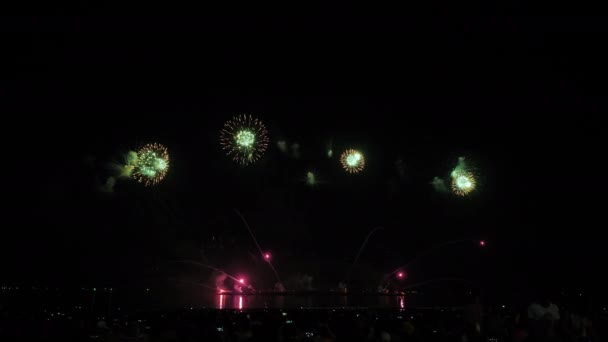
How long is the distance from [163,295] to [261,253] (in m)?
18.2

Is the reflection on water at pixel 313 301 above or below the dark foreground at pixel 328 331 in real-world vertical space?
above

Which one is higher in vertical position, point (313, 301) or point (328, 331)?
point (313, 301)

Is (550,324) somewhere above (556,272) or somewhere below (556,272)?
below

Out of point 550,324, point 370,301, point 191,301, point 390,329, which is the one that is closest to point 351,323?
point 390,329

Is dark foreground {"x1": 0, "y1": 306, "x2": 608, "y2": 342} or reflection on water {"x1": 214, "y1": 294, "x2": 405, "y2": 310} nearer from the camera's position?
dark foreground {"x1": 0, "y1": 306, "x2": 608, "y2": 342}

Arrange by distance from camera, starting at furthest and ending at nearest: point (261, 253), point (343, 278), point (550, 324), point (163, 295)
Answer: point (261, 253)
point (343, 278)
point (163, 295)
point (550, 324)

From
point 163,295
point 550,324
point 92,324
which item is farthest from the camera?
point 163,295

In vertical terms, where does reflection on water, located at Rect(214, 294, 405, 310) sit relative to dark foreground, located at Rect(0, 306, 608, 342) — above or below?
above

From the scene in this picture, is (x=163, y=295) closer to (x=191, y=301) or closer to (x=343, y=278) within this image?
(x=191, y=301)

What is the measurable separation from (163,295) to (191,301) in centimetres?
745

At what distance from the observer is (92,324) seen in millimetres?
16859

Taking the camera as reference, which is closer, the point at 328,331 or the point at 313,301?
the point at 328,331

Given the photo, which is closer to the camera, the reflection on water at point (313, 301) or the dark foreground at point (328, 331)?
the dark foreground at point (328, 331)

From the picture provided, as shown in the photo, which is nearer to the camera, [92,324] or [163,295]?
[92,324]
